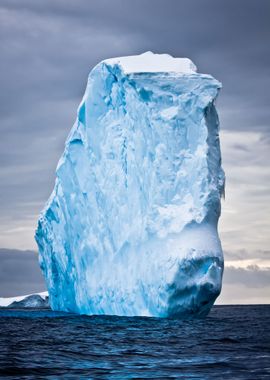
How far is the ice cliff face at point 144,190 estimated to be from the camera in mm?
23922

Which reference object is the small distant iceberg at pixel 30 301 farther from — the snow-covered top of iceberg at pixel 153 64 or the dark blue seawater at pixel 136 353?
the dark blue seawater at pixel 136 353

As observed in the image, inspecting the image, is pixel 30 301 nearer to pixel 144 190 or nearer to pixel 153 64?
pixel 144 190

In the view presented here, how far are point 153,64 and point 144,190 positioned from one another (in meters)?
4.89

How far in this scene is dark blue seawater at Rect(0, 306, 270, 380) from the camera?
11.1 metres

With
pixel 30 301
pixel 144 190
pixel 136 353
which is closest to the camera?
pixel 136 353

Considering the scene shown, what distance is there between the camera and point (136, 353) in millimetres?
13719

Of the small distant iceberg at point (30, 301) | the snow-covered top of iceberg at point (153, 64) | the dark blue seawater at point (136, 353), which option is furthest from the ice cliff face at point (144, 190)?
the small distant iceberg at point (30, 301)

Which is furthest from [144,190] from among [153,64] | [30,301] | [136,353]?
[30,301]

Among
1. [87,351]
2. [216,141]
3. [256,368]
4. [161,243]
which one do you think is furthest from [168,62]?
[256,368]

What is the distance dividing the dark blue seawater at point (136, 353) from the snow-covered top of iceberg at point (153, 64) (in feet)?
32.7

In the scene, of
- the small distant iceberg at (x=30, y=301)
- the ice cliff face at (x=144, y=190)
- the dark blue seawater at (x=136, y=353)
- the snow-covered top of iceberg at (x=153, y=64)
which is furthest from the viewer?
the small distant iceberg at (x=30, y=301)

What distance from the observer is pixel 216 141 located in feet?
85.6

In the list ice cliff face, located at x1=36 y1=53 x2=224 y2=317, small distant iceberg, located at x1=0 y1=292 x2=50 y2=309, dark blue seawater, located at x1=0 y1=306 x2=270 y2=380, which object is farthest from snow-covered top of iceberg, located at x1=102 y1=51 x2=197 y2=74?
small distant iceberg, located at x1=0 y1=292 x2=50 y2=309

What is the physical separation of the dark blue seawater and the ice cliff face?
10.5 feet
